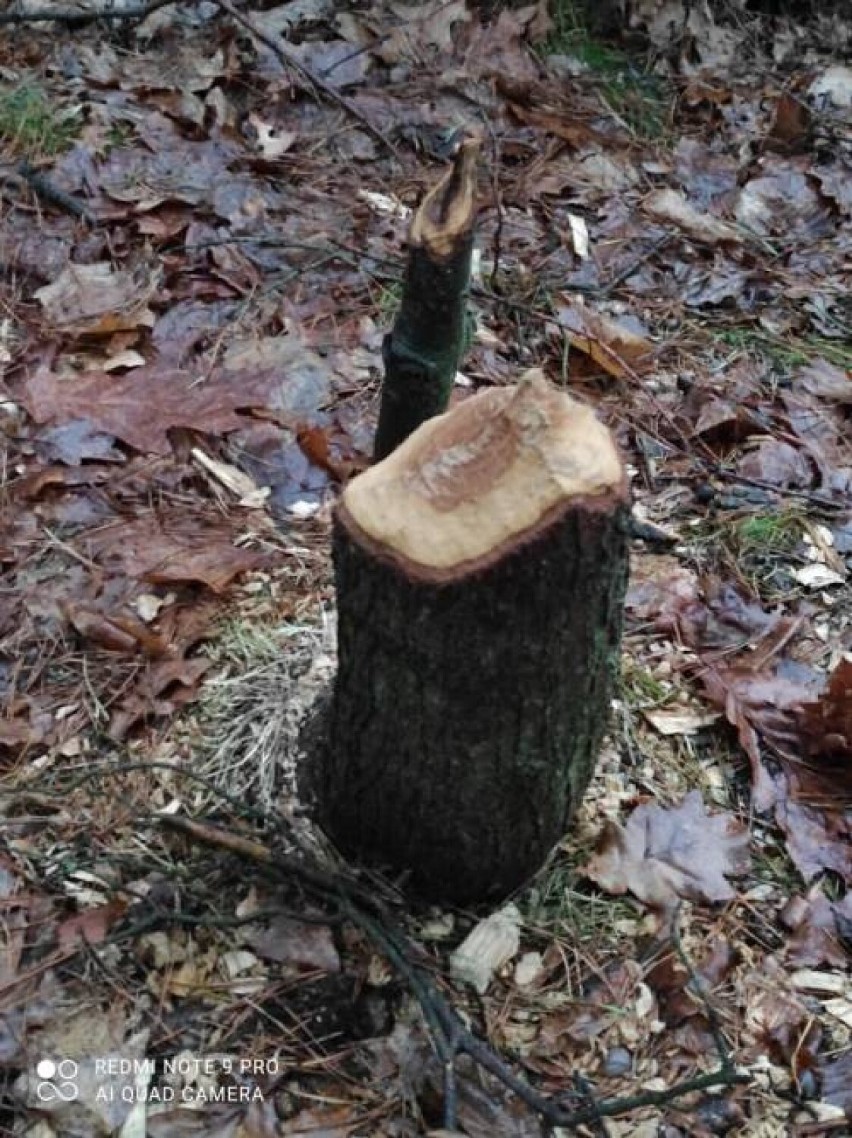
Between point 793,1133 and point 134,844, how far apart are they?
4.01 feet

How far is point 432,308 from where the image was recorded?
2068 millimetres

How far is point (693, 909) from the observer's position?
2148mm

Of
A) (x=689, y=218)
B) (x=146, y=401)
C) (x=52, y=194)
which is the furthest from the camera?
(x=689, y=218)

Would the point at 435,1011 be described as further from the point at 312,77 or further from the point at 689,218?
the point at 312,77

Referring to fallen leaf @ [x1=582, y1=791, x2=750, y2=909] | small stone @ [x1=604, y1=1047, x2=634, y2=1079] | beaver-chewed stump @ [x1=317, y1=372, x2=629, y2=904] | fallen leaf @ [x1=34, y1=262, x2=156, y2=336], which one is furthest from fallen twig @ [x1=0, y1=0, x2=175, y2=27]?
small stone @ [x1=604, y1=1047, x2=634, y2=1079]

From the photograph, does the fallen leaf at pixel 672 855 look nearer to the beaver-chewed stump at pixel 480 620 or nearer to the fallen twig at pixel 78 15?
the beaver-chewed stump at pixel 480 620

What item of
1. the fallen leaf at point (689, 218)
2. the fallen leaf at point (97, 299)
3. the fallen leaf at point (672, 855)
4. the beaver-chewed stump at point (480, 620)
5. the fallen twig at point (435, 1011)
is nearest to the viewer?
the beaver-chewed stump at point (480, 620)

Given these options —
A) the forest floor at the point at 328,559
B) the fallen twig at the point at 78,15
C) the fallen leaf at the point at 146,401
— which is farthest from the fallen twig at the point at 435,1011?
the fallen twig at the point at 78,15

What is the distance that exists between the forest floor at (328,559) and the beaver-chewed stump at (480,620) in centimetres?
26

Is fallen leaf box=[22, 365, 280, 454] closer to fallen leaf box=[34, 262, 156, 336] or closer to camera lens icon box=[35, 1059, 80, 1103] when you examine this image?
fallen leaf box=[34, 262, 156, 336]

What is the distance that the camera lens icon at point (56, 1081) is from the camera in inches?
71.6

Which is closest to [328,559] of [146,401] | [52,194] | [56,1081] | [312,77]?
[146,401]

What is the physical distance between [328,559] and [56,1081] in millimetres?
1233

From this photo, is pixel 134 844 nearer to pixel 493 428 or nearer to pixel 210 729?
pixel 210 729
